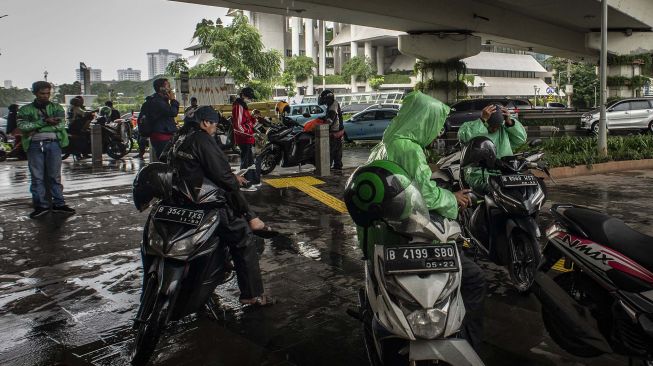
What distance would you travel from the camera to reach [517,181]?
16.1 ft

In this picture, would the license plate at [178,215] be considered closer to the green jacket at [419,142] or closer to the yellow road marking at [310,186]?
the green jacket at [419,142]

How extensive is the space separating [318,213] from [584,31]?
24492mm

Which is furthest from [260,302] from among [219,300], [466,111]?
[466,111]

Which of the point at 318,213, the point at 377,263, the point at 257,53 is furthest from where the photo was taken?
the point at 257,53

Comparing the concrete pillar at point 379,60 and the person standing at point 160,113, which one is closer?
the person standing at point 160,113

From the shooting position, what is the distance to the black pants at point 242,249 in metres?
4.48

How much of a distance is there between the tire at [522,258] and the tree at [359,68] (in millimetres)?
71400

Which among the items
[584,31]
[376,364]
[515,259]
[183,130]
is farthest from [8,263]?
[584,31]

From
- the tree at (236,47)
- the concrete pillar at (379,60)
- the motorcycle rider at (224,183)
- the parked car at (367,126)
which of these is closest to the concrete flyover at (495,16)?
the parked car at (367,126)

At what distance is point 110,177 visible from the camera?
41.7 feet

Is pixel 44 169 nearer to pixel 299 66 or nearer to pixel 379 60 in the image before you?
pixel 299 66

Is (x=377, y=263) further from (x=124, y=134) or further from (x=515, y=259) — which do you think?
(x=124, y=134)

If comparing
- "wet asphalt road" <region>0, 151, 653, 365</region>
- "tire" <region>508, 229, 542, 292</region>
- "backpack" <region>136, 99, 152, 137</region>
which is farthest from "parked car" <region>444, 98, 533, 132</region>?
"tire" <region>508, 229, 542, 292</region>

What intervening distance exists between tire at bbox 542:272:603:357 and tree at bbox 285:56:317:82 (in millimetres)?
69662
